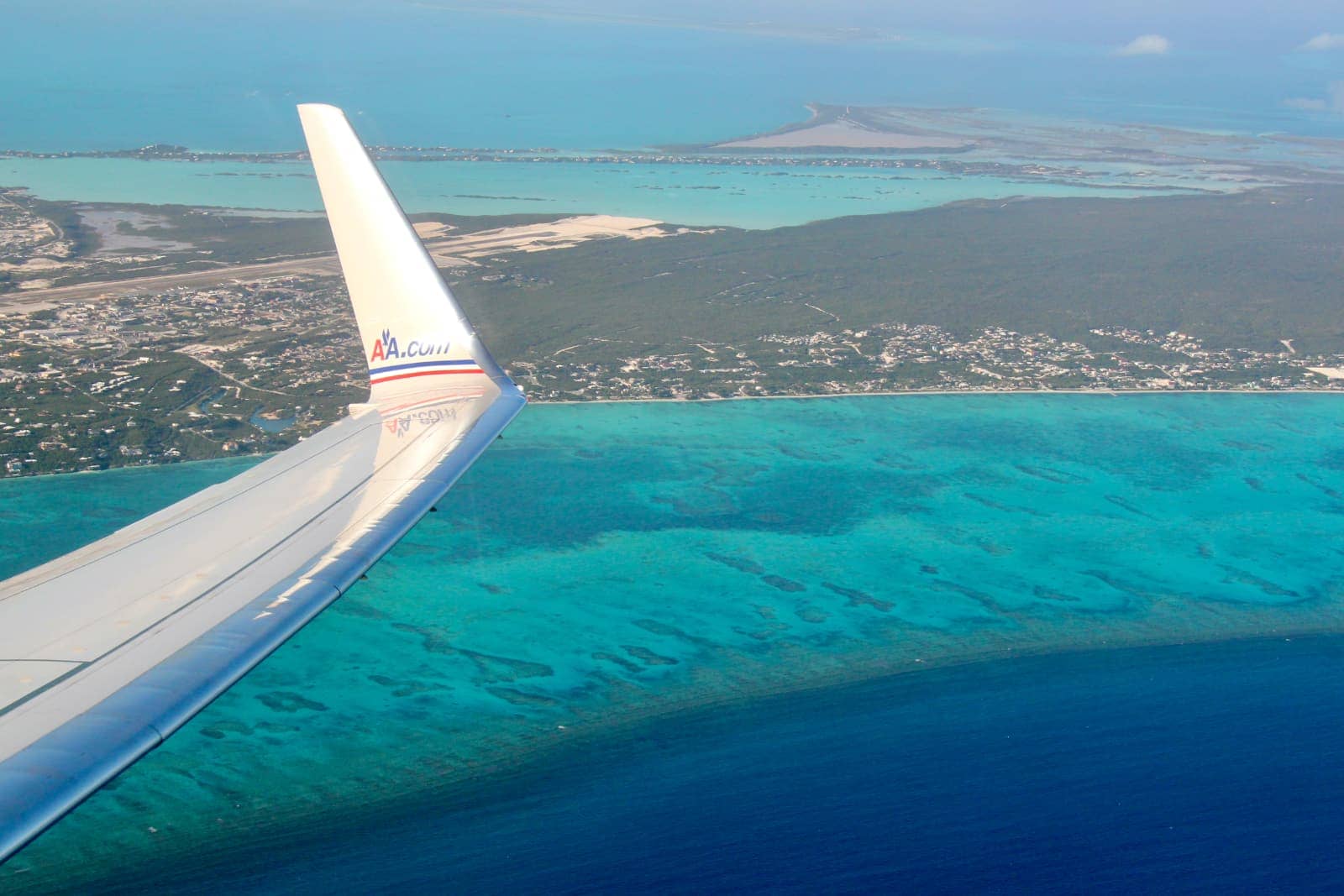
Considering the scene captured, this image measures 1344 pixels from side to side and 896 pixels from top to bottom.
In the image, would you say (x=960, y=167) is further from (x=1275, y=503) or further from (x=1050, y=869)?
(x=1050, y=869)

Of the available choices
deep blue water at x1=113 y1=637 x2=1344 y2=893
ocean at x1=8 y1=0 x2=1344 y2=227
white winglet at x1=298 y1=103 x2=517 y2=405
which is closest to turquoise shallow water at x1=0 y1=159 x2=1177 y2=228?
ocean at x1=8 y1=0 x2=1344 y2=227

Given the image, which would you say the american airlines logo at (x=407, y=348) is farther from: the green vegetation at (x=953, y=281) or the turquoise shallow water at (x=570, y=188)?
the turquoise shallow water at (x=570, y=188)

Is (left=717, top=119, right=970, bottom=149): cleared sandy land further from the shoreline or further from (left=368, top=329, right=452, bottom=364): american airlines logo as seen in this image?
(left=368, top=329, right=452, bottom=364): american airlines logo

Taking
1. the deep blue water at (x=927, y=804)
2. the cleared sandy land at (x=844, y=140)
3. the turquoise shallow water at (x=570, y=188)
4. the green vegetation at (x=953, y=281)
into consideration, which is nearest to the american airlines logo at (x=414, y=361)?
the deep blue water at (x=927, y=804)

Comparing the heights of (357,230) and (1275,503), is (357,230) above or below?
above

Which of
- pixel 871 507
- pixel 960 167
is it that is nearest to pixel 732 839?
pixel 871 507

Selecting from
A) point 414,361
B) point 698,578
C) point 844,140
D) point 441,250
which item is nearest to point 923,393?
point 698,578

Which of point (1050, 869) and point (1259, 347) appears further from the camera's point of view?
point (1259, 347)
